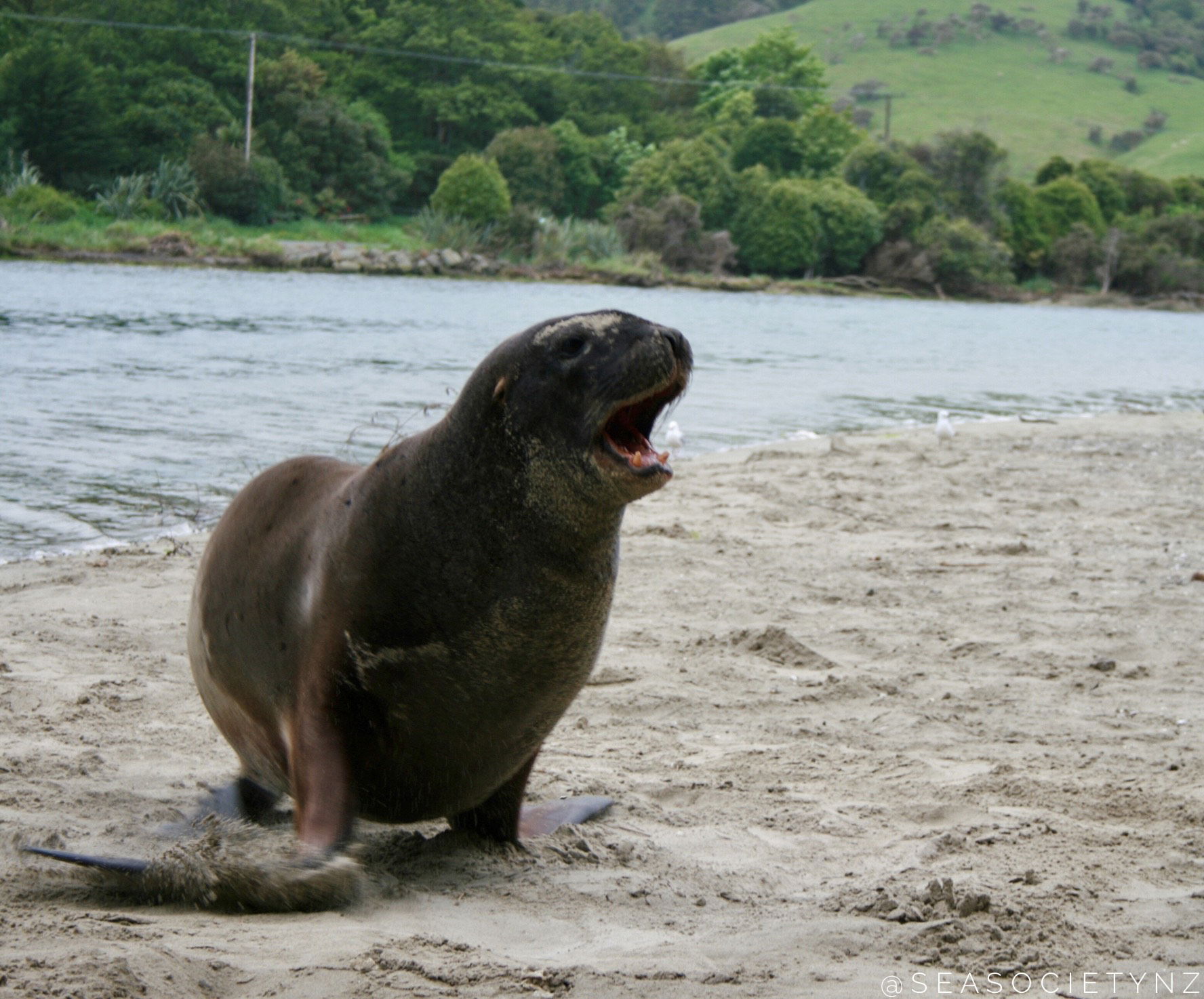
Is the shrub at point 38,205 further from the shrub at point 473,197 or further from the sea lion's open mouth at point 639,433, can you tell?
the sea lion's open mouth at point 639,433

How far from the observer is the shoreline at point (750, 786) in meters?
2.42

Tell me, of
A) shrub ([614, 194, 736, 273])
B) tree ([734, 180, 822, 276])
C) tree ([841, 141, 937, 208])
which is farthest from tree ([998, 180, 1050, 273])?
shrub ([614, 194, 736, 273])

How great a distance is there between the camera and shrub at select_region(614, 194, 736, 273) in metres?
67.7

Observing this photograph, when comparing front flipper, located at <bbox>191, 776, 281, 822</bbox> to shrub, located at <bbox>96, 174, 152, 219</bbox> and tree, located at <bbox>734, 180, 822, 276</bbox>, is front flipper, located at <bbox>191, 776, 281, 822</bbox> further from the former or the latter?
tree, located at <bbox>734, 180, 822, 276</bbox>

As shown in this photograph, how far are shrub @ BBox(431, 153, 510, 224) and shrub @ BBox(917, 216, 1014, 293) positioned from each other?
25461 mm

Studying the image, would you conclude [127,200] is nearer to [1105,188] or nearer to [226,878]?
[226,878]

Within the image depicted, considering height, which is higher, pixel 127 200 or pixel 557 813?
pixel 127 200

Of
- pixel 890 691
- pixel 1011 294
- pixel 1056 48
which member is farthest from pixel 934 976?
pixel 1056 48

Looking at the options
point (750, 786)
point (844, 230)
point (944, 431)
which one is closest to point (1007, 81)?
point (844, 230)

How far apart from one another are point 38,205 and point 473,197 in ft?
70.5

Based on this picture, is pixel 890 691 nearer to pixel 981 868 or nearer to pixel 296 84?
pixel 981 868

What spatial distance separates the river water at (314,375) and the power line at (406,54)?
35.9 metres

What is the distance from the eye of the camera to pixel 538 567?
9.21 feet

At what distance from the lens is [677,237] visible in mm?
68000
